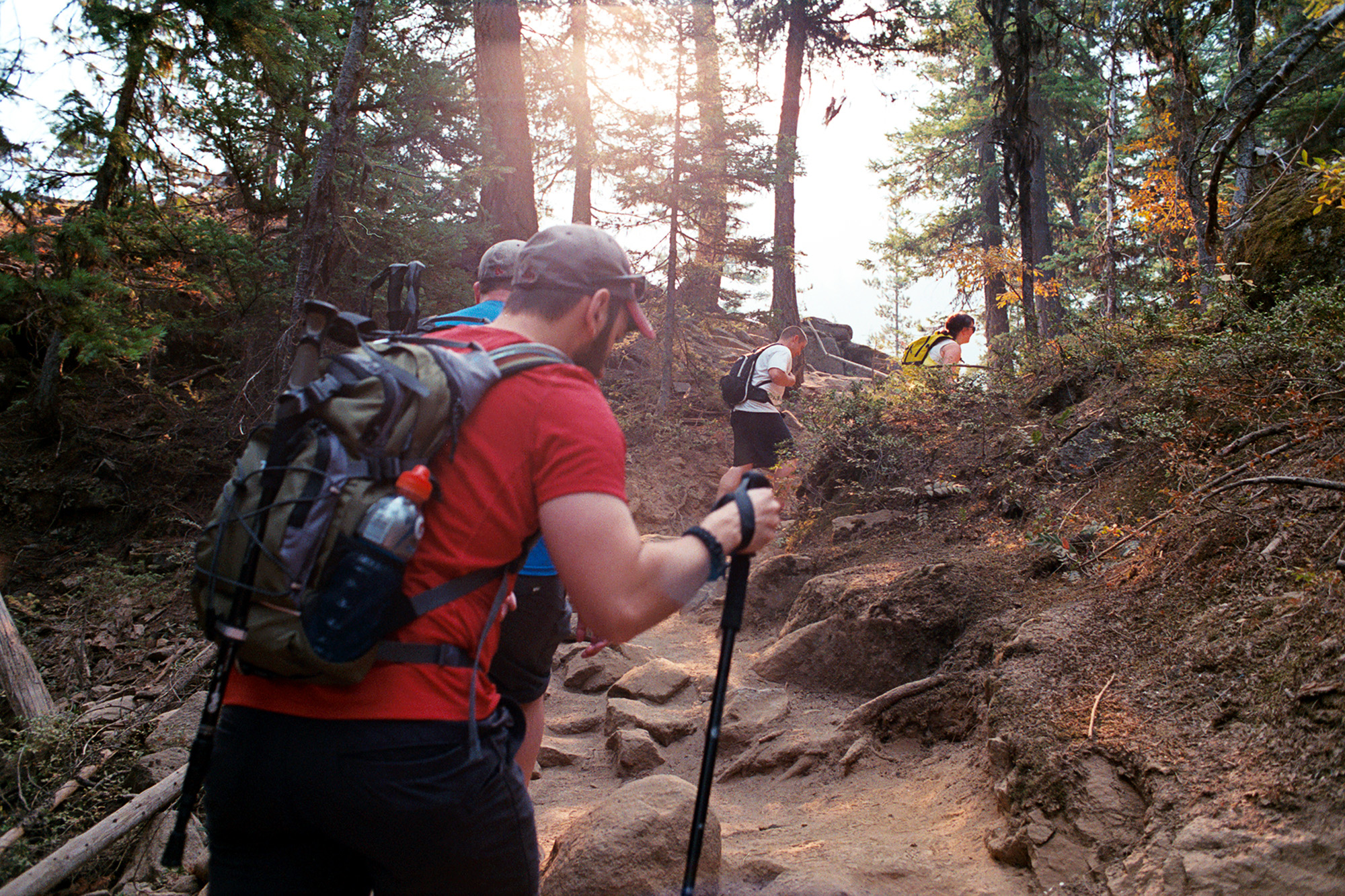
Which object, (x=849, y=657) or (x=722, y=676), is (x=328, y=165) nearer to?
(x=849, y=657)

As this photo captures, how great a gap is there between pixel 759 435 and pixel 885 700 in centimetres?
455

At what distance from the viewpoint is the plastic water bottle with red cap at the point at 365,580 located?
4.70 ft

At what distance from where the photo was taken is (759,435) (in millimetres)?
8805

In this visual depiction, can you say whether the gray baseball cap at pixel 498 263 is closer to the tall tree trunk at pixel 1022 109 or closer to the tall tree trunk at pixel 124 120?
the tall tree trunk at pixel 1022 109

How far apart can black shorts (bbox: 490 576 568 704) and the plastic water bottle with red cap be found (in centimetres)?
171

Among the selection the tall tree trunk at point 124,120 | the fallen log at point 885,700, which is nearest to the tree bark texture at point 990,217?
the fallen log at point 885,700

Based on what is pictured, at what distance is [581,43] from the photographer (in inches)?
557

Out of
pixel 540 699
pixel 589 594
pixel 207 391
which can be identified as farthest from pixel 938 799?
pixel 207 391

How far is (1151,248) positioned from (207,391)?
17.4m

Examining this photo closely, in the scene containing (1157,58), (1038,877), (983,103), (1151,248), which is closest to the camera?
(1038,877)

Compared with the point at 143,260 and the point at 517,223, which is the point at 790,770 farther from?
the point at 517,223

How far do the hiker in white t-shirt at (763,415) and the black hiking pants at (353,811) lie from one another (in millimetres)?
6776

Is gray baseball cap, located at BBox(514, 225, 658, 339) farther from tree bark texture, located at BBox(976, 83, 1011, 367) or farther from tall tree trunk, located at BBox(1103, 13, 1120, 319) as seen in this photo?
tree bark texture, located at BBox(976, 83, 1011, 367)

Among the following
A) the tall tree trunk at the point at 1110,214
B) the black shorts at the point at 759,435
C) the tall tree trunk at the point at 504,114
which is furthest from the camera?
the tall tree trunk at the point at 504,114
